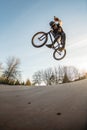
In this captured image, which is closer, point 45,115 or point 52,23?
point 45,115

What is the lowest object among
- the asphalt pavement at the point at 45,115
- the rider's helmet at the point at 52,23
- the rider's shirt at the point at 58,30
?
the asphalt pavement at the point at 45,115

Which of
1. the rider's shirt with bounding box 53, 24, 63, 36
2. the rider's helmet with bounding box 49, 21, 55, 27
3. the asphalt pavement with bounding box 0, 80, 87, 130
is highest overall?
the rider's helmet with bounding box 49, 21, 55, 27

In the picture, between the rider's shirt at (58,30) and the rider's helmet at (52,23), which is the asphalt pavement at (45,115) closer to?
the rider's shirt at (58,30)

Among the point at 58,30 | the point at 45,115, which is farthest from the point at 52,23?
the point at 45,115

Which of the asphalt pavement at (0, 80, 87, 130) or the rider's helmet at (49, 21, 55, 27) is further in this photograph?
the rider's helmet at (49, 21, 55, 27)

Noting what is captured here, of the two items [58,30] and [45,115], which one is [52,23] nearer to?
[58,30]

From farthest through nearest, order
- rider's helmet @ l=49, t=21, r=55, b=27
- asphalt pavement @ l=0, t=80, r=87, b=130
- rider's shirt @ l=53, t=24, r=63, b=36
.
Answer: rider's shirt @ l=53, t=24, r=63, b=36
rider's helmet @ l=49, t=21, r=55, b=27
asphalt pavement @ l=0, t=80, r=87, b=130

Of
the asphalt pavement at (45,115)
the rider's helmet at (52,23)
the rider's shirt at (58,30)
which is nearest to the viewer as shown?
the asphalt pavement at (45,115)

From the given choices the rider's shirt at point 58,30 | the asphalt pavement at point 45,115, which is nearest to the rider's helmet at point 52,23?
the rider's shirt at point 58,30

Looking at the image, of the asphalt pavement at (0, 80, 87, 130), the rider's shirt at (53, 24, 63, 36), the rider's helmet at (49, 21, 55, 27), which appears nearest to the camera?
the asphalt pavement at (0, 80, 87, 130)

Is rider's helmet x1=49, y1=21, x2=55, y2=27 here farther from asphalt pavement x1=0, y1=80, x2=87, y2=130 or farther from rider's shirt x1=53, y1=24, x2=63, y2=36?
asphalt pavement x1=0, y1=80, x2=87, y2=130

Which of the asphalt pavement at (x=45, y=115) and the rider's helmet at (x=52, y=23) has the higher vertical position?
the rider's helmet at (x=52, y=23)

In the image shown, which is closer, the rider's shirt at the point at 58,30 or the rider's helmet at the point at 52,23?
the rider's helmet at the point at 52,23

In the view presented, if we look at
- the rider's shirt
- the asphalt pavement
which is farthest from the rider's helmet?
the asphalt pavement
